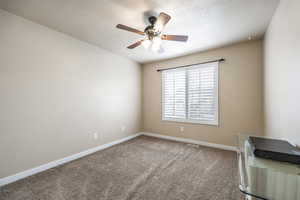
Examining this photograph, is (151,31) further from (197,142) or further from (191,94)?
(197,142)

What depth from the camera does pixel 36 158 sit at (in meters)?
2.09

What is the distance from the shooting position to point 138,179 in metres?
1.91

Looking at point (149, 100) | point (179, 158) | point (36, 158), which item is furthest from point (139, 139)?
point (36, 158)

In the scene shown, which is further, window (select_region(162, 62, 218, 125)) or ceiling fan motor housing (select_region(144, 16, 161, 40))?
window (select_region(162, 62, 218, 125))

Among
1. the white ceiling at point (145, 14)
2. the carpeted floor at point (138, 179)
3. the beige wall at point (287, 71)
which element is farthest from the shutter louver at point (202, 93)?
the beige wall at point (287, 71)

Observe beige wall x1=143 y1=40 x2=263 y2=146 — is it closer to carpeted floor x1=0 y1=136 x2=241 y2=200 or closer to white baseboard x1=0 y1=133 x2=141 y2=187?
carpeted floor x1=0 y1=136 x2=241 y2=200

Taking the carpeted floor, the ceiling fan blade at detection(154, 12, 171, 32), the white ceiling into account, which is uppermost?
the white ceiling

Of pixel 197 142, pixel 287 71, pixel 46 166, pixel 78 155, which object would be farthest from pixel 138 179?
pixel 287 71

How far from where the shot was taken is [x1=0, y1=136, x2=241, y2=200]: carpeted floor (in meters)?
1.60

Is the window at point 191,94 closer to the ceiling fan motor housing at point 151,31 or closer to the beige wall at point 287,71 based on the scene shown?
the beige wall at point 287,71

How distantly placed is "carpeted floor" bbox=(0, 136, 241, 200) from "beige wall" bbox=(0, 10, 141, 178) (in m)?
0.40

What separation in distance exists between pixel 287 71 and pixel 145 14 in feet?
6.30

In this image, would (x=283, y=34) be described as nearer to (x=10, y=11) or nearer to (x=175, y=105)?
(x=175, y=105)

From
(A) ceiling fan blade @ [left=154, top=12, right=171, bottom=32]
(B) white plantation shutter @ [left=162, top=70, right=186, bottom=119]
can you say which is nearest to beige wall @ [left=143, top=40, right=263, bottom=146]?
(B) white plantation shutter @ [left=162, top=70, right=186, bottom=119]
